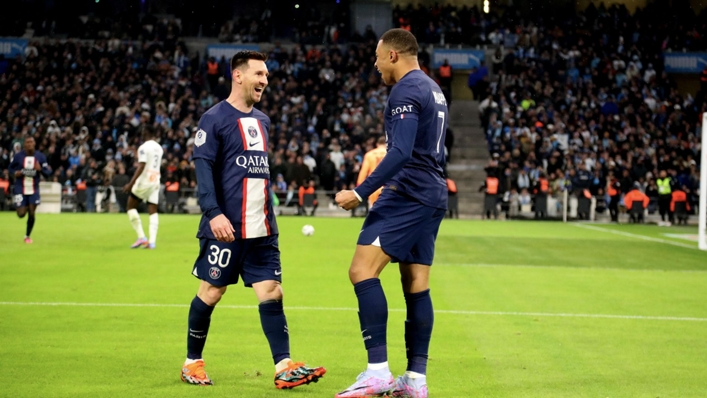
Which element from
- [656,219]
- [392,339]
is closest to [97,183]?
[656,219]

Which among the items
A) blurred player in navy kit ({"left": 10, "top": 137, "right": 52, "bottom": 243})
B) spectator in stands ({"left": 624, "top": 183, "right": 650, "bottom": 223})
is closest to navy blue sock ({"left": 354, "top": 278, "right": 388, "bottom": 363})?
blurred player in navy kit ({"left": 10, "top": 137, "right": 52, "bottom": 243})

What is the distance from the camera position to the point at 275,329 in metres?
6.05

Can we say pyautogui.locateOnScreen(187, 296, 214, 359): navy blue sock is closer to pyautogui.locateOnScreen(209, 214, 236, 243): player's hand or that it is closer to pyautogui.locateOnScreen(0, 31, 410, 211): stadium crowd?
pyautogui.locateOnScreen(209, 214, 236, 243): player's hand

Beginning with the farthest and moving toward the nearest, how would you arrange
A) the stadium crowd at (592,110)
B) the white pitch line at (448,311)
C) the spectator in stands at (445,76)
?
the spectator in stands at (445,76) → the stadium crowd at (592,110) → the white pitch line at (448,311)

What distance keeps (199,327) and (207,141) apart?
1352 mm

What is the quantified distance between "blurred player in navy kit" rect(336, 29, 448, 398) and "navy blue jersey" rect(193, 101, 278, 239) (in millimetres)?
803

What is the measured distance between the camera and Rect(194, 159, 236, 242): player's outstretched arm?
18.9ft

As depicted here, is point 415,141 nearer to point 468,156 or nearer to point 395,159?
point 395,159

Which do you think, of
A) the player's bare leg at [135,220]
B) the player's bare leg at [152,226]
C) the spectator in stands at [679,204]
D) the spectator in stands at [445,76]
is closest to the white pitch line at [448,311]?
the player's bare leg at [135,220]

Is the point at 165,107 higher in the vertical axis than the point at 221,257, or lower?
higher

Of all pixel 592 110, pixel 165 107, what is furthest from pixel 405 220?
pixel 592 110

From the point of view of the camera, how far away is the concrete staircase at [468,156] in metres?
36.2

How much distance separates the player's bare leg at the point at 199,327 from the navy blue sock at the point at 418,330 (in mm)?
1350

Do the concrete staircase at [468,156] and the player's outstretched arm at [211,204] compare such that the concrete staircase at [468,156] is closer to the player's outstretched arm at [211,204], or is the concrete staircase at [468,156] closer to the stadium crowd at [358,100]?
the stadium crowd at [358,100]
